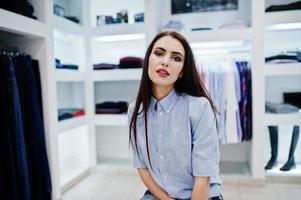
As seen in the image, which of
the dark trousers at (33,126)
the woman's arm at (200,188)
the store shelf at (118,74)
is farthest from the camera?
the store shelf at (118,74)

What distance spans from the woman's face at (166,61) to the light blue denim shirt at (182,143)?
96mm

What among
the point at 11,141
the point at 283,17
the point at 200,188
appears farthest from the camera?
the point at 283,17

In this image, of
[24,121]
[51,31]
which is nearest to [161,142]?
[24,121]

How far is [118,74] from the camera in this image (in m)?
3.04

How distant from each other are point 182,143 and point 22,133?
128 centimetres

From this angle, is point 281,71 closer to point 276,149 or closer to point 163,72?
point 276,149

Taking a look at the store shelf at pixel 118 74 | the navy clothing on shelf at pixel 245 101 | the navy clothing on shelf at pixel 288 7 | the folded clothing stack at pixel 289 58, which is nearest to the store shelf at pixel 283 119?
the navy clothing on shelf at pixel 245 101

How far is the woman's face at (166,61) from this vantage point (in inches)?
48.3

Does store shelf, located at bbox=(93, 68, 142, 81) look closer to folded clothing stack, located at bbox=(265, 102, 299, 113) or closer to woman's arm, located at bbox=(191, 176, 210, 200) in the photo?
folded clothing stack, located at bbox=(265, 102, 299, 113)

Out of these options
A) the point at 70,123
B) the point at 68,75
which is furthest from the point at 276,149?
the point at 68,75

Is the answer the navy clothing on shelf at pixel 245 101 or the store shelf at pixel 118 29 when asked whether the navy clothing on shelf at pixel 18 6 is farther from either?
the navy clothing on shelf at pixel 245 101

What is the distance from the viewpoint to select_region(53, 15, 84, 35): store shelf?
2557mm

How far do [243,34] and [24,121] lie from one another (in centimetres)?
214

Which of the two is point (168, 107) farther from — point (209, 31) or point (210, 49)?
point (210, 49)
